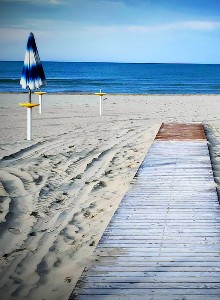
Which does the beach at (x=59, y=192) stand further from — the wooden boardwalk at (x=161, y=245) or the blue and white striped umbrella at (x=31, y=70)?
the blue and white striped umbrella at (x=31, y=70)

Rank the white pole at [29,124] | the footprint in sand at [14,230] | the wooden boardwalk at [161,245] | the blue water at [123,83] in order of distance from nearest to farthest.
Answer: the wooden boardwalk at [161,245], the footprint in sand at [14,230], the white pole at [29,124], the blue water at [123,83]

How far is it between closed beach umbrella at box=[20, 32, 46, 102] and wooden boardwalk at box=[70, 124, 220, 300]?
4.01 metres

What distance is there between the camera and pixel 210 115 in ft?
49.9

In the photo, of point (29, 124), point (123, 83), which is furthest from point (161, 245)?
point (123, 83)

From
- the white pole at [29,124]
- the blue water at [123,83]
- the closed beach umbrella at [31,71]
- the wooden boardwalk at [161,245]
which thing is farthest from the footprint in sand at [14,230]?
the blue water at [123,83]

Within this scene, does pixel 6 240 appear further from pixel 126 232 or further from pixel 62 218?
pixel 126 232

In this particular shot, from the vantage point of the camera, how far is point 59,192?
5699 millimetres

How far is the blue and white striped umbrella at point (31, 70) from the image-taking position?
8867mm

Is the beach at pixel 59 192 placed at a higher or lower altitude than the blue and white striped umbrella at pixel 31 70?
lower

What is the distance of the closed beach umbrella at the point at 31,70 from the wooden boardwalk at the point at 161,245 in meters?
4.01

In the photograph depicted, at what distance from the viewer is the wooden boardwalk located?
286 centimetres

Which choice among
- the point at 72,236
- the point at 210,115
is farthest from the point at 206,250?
the point at 210,115

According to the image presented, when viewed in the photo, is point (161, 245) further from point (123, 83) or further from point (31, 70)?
point (123, 83)

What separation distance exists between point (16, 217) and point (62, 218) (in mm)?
561
